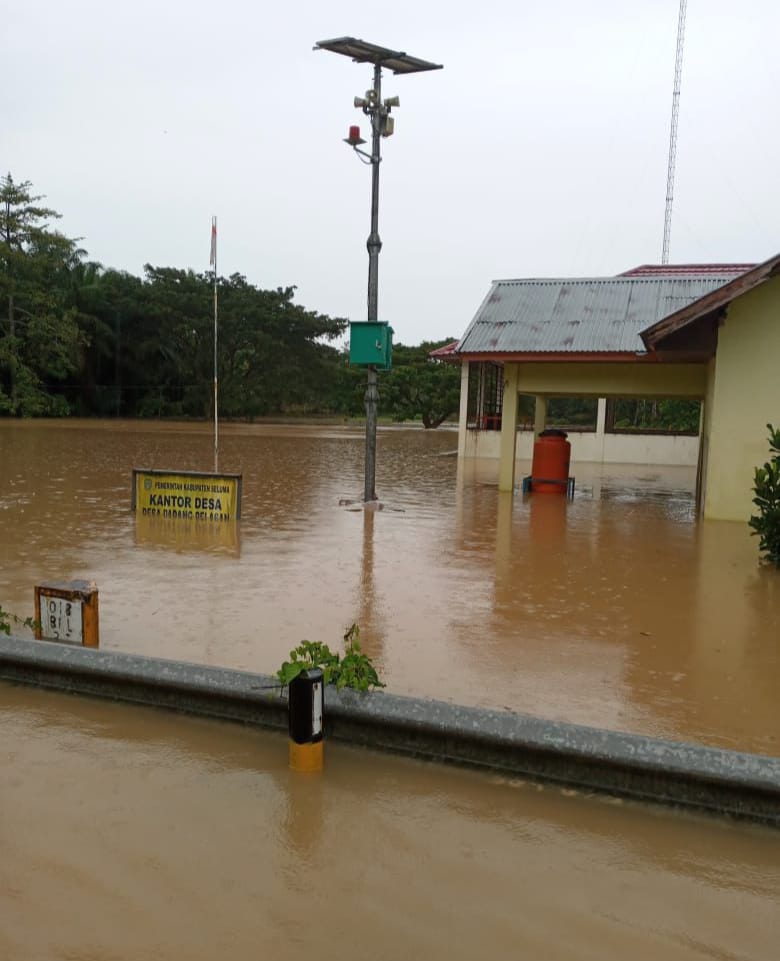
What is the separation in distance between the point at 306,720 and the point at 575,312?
15.0 meters

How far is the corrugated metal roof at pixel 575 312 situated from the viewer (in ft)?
54.2

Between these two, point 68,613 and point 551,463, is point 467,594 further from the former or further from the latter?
point 551,463

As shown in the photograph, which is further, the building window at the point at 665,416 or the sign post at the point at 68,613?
the building window at the point at 665,416

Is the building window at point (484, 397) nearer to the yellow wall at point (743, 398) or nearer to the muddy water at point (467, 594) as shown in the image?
the muddy water at point (467, 594)

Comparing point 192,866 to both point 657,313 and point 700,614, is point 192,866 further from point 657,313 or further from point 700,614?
point 657,313

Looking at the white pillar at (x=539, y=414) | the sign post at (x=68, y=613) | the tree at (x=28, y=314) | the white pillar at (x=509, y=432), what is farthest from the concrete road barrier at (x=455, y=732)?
the tree at (x=28, y=314)

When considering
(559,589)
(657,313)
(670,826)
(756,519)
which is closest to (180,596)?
(559,589)

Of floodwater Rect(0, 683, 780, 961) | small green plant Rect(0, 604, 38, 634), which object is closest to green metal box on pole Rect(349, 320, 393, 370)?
small green plant Rect(0, 604, 38, 634)

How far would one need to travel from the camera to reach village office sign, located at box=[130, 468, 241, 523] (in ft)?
38.2

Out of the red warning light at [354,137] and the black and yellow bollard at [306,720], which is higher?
the red warning light at [354,137]

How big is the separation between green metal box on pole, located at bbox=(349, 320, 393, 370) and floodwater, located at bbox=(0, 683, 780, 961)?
9016 mm

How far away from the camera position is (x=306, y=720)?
13.2ft

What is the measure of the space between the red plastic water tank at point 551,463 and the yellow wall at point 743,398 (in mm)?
4317

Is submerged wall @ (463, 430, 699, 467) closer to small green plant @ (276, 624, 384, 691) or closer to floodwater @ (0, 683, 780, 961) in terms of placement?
small green plant @ (276, 624, 384, 691)
